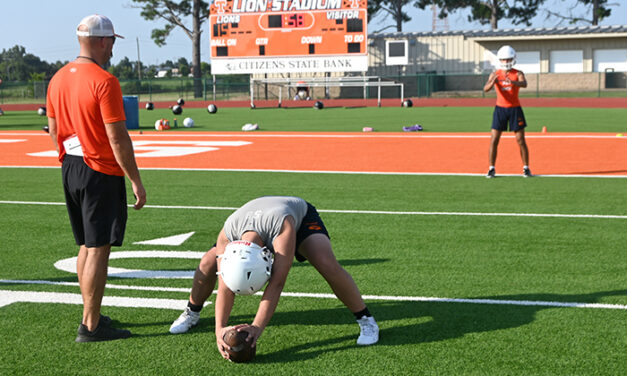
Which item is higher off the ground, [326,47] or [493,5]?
[493,5]

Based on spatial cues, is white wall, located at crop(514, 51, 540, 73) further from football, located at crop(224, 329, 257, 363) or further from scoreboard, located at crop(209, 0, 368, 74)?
football, located at crop(224, 329, 257, 363)

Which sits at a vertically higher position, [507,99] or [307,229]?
[507,99]

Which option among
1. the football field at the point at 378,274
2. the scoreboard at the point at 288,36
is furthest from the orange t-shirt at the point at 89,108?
the scoreboard at the point at 288,36

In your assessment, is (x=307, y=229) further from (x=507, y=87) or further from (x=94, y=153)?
(x=507, y=87)

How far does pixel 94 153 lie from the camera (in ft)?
16.4

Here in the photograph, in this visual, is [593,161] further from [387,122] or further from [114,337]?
[387,122]

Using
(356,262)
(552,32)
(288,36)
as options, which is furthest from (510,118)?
(552,32)

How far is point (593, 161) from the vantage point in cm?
1515

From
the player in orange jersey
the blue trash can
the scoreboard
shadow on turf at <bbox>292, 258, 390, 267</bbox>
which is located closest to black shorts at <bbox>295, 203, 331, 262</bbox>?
shadow on turf at <bbox>292, 258, 390, 267</bbox>

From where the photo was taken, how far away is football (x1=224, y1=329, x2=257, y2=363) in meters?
4.57

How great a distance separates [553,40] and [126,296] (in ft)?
184

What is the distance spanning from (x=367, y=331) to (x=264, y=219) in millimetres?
1083

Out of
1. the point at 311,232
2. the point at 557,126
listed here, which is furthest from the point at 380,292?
the point at 557,126

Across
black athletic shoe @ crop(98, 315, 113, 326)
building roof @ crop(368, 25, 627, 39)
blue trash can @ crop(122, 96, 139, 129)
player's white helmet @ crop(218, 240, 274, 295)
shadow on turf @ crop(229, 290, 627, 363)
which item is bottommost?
shadow on turf @ crop(229, 290, 627, 363)
